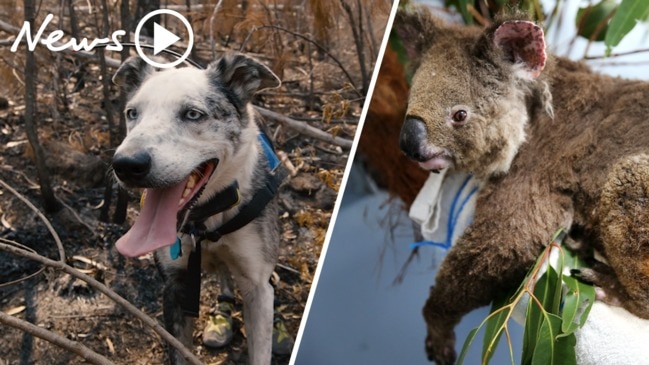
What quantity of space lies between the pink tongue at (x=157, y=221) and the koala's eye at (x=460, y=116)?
0.97ft

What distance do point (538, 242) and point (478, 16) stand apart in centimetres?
31

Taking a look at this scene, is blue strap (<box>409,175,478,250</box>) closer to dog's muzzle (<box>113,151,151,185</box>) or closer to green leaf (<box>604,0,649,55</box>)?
green leaf (<box>604,0,649,55</box>)

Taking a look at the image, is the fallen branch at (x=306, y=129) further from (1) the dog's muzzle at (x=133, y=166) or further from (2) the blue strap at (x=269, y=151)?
(1) the dog's muzzle at (x=133, y=166)

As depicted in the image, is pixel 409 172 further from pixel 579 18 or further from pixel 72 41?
pixel 72 41

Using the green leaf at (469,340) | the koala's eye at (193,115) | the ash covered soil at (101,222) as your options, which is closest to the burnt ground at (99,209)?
the ash covered soil at (101,222)

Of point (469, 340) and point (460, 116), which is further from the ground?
point (460, 116)

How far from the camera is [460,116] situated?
0.62m

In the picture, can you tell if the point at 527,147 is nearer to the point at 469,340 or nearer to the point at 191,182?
the point at 469,340

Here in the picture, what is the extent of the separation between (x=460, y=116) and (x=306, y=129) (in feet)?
0.82

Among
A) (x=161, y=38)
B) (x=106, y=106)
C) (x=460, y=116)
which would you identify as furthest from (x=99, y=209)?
(x=460, y=116)

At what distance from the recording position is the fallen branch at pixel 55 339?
743mm

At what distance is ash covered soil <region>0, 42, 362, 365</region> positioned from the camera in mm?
790

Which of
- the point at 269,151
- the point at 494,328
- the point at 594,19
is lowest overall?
the point at 494,328

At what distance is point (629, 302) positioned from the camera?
0.59 metres
